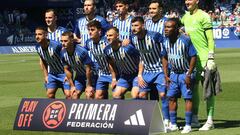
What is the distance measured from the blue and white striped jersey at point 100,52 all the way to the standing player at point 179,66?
4.08 feet

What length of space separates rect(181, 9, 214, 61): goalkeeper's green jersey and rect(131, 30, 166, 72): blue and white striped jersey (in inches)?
25.0

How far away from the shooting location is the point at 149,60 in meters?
11.1

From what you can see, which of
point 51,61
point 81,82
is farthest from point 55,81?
point 81,82

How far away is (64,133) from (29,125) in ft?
2.14

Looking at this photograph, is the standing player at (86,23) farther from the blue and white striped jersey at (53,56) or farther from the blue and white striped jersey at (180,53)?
the blue and white striped jersey at (180,53)

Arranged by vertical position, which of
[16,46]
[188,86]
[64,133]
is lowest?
[16,46]

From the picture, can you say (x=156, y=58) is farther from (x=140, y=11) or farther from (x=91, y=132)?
(x=140, y=11)

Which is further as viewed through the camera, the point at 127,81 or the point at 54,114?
the point at 127,81

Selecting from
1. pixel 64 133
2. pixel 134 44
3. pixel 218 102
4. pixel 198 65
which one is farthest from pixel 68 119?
pixel 218 102

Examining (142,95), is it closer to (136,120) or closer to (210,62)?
(136,120)

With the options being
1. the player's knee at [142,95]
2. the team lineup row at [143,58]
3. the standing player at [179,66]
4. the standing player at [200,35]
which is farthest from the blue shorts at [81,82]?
the standing player at [200,35]

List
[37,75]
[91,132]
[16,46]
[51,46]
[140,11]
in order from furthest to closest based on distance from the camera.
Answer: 1. [140,11]
2. [16,46]
3. [37,75]
4. [51,46]
5. [91,132]

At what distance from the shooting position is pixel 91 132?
33.7 feet

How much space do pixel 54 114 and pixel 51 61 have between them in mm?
1699
